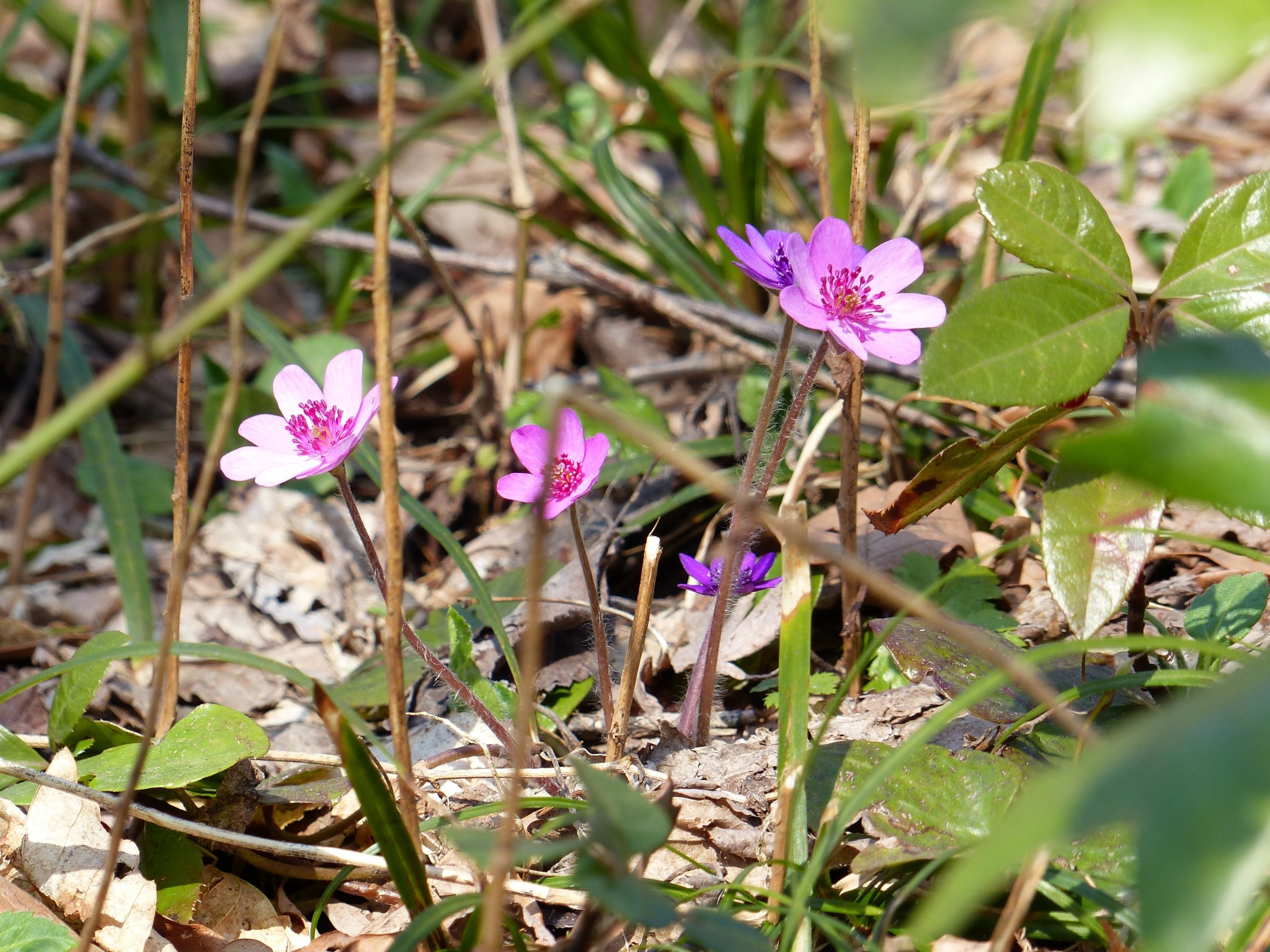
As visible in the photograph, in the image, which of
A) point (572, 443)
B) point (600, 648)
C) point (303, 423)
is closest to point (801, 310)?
point (572, 443)

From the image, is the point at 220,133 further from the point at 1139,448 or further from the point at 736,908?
the point at 1139,448

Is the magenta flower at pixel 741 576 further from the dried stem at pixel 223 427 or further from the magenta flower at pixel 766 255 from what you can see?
the dried stem at pixel 223 427

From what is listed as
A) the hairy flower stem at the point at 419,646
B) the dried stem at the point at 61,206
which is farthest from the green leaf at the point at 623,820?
the dried stem at the point at 61,206

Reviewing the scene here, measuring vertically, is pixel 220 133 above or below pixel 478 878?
above

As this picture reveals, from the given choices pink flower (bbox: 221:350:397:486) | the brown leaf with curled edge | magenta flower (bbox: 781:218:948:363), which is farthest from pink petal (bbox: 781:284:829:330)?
pink flower (bbox: 221:350:397:486)

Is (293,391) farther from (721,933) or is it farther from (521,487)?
(721,933)

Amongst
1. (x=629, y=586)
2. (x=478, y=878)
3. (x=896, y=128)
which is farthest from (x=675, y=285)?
(x=478, y=878)
